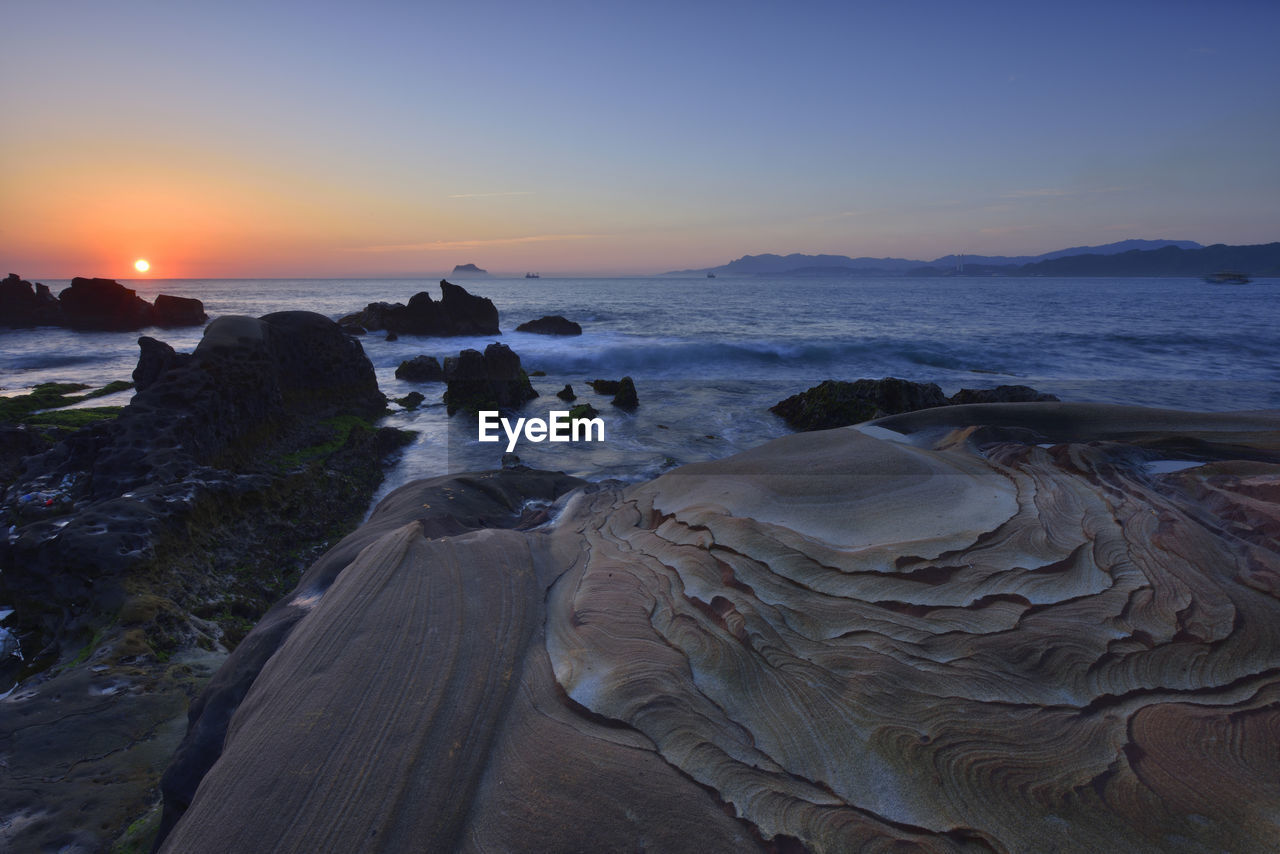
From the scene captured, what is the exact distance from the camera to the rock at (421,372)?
1587 centimetres

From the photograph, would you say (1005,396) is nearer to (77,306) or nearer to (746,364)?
(746,364)

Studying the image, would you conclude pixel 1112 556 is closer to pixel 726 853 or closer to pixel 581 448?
pixel 726 853

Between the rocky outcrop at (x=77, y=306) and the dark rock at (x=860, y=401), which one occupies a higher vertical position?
the rocky outcrop at (x=77, y=306)

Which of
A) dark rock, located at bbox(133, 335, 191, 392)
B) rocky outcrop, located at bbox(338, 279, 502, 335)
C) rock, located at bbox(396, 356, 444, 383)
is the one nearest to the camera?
dark rock, located at bbox(133, 335, 191, 392)

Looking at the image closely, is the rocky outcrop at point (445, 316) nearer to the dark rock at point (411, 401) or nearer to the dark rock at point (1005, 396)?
the dark rock at point (411, 401)

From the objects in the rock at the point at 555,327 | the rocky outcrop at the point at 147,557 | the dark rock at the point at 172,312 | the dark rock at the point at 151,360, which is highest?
the dark rock at the point at 172,312

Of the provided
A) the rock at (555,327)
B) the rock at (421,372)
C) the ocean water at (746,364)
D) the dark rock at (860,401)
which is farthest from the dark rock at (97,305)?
the dark rock at (860,401)

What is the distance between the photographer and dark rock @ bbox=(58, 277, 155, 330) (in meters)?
32.0

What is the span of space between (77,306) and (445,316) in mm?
23118

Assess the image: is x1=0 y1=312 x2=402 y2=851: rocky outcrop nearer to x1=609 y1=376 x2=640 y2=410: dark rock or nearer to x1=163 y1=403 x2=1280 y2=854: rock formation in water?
x1=163 y1=403 x2=1280 y2=854: rock formation in water

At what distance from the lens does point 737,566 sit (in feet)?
11.0

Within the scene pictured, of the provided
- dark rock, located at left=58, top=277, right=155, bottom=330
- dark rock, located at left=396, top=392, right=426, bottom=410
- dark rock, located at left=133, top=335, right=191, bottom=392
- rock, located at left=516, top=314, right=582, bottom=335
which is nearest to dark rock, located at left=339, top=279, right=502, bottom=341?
rock, located at left=516, top=314, right=582, bottom=335

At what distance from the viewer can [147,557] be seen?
421 cm

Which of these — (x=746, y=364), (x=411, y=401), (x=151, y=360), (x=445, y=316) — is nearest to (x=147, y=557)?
(x=151, y=360)
